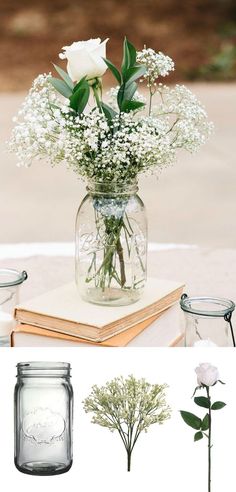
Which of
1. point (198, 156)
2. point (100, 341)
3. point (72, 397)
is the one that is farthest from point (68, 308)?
point (198, 156)

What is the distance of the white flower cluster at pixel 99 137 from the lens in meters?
1.15

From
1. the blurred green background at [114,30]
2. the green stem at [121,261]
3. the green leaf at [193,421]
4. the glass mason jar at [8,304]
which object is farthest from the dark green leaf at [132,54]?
the blurred green background at [114,30]

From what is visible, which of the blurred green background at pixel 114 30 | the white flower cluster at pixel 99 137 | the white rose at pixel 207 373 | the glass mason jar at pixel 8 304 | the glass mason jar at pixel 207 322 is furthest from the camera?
the blurred green background at pixel 114 30

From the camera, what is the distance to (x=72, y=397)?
1071 millimetres

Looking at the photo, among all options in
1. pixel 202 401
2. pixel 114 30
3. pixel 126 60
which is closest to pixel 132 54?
pixel 126 60

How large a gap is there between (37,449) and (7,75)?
5.09m

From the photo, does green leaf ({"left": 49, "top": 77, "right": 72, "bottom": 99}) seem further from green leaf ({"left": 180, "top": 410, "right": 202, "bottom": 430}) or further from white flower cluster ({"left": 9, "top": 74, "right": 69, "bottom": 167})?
A: green leaf ({"left": 180, "top": 410, "right": 202, "bottom": 430})

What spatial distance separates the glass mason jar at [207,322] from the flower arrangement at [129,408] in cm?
22

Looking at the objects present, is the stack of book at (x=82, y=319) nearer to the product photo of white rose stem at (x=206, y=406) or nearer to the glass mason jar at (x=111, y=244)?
the glass mason jar at (x=111, y=244)

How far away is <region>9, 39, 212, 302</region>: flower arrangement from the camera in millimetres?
1158

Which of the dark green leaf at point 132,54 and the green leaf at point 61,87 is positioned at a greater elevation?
the dark green leaf at point 132,54

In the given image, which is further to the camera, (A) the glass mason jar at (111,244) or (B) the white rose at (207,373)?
(A) the glass mason jar at (111,244)

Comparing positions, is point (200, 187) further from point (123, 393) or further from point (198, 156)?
point (123, 393)

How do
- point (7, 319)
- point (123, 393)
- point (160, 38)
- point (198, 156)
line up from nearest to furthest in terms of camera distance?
point (123, 393), point (7, 319), point (198, 156), point (160, 38)
